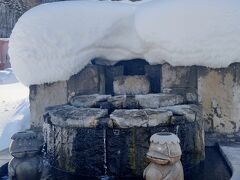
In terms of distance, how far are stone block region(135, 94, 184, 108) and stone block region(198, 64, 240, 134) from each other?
0.55 metres

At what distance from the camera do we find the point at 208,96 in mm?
4438

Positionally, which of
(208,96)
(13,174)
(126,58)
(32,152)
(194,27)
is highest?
(194,27)

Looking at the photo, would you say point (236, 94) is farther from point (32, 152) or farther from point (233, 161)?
point (32, 152)

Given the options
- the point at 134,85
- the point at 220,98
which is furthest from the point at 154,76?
the point at 220,98

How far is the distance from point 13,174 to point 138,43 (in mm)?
2433

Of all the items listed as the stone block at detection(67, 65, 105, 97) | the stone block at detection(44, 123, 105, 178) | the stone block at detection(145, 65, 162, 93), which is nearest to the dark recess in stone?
the stone block at detection(145, 65, 162, 93)

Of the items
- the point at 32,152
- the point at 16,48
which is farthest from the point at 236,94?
the point at 16,48

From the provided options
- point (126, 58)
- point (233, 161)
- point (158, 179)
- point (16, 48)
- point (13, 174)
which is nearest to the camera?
point (158, 179)

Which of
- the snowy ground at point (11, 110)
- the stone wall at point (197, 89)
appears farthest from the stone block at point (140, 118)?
Answer: the snowy ground at point (11, 110)

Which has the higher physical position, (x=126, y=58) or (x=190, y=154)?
(x=126, y=58)

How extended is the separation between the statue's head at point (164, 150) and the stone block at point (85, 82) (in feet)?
7.09

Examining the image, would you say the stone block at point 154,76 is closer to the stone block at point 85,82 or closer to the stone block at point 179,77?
the stone block at point 179,77

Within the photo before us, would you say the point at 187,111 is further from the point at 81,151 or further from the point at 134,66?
the point at 134,66

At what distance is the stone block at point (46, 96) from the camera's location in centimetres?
468
